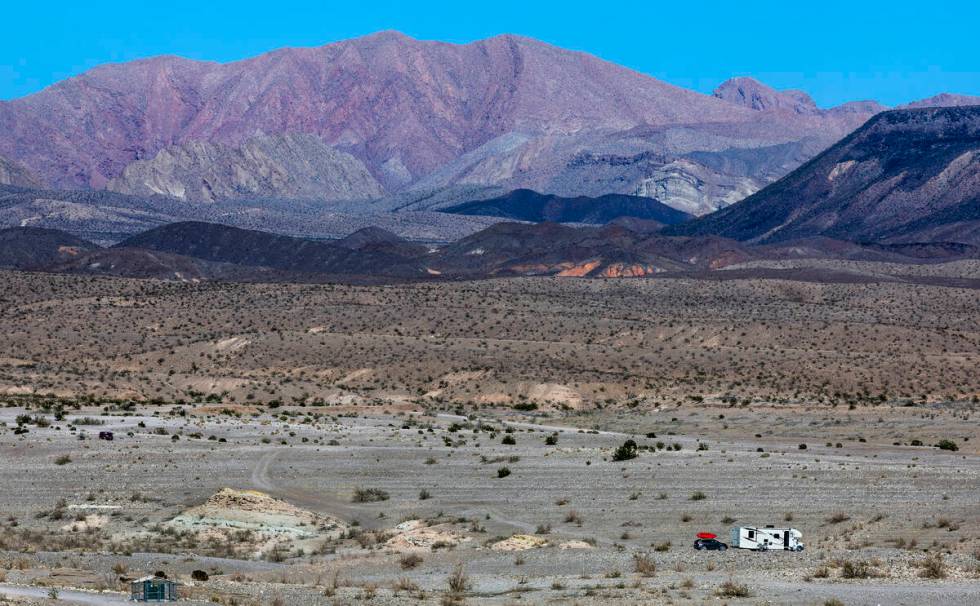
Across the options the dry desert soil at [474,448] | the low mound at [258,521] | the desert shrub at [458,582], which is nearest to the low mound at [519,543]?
the dry desert soil at [474,448]

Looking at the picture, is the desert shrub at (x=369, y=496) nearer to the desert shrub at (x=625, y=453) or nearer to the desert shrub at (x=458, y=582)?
the desert shrub at (x=625, y=453)

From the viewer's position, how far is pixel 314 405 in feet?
283

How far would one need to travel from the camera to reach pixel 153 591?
86.6 ft

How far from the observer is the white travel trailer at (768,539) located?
34700 millimetres

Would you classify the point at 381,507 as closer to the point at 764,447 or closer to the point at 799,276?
the point at 764,447

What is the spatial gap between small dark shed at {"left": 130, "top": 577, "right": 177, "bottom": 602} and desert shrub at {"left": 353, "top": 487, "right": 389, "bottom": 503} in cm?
2002

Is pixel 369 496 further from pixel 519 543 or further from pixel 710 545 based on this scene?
pixel 710 545

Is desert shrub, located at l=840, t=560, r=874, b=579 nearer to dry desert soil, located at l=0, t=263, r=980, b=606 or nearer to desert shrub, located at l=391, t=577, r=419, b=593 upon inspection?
dry desert soil, located at l=0, t=263, r=980, b=606

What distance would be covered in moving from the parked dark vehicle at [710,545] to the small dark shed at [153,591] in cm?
1259

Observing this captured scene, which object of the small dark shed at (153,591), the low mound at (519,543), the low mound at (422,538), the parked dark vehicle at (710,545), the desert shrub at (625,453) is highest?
the small dark shed at (153,591)

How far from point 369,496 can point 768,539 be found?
1513cm

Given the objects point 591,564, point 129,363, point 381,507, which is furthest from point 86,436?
point 129,363

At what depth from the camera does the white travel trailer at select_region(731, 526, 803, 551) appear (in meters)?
34.7

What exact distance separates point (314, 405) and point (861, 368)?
106 ft
